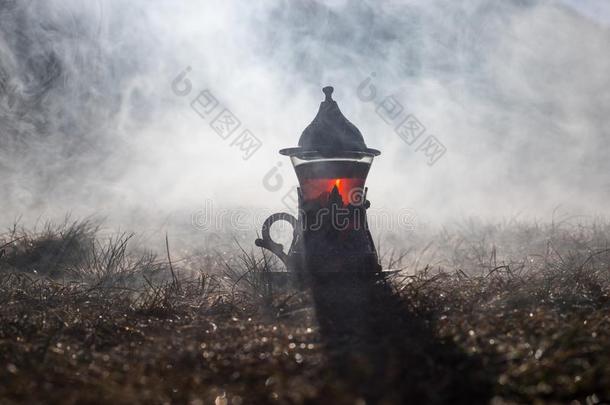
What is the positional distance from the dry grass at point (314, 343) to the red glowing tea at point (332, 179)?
23.6 inches

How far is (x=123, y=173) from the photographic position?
8.67m

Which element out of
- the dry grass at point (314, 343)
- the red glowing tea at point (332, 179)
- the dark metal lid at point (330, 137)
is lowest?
the dry grass at point (314, 343)

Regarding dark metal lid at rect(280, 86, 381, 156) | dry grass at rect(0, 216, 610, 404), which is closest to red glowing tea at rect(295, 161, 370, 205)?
dark metal lid at rect(280, 86, 381, 156)

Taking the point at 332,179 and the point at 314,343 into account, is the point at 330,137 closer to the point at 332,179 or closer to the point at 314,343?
the point at 332,179

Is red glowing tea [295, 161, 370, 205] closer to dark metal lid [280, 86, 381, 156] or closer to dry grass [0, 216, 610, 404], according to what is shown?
dark metal lid [280, 86, 381, 156]

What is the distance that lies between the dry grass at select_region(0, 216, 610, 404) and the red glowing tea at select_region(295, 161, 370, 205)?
60 cm

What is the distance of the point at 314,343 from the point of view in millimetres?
1774

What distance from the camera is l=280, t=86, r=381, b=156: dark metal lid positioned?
10.2 feet

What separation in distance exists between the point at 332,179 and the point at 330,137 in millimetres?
243

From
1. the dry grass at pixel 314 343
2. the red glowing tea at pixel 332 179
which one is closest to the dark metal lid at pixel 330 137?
the red glowing tea at pixel 332 179

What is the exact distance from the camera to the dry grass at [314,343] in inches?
52.2

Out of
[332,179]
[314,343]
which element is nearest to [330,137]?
[332,179]

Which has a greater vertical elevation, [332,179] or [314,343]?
[332,179]

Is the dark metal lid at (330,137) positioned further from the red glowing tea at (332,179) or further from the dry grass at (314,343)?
the dry grass at (314,343)
